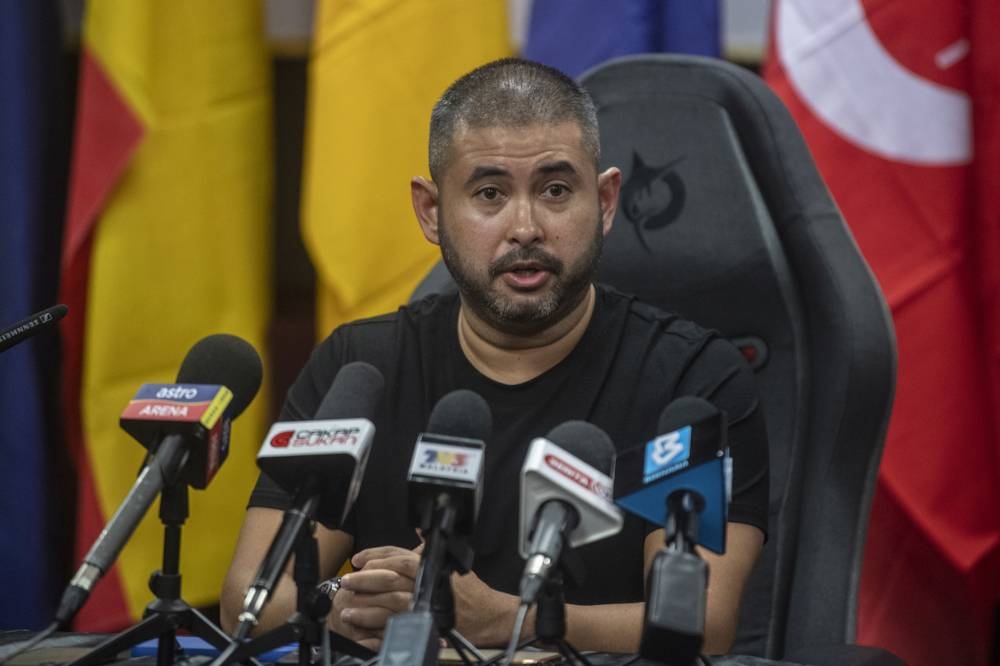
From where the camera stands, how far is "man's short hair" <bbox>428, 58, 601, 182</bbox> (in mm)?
1722

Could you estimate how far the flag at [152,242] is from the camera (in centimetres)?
263

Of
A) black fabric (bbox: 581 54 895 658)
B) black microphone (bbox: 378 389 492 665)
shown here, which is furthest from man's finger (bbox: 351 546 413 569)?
black fabric (bbox: 581 54 895 658)

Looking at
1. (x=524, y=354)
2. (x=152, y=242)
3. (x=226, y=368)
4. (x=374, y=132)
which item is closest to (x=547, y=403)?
(x=524, y=354)

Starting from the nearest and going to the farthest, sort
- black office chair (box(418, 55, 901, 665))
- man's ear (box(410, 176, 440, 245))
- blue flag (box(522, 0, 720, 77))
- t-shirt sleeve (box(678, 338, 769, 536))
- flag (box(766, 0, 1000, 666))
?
t-shirt sleeve (box(678, 338, 769, 536)) < black office chair (box(418, 55, 901, 665)) < man's ear (box(410, 176, 440, 245)) < flag (box(766, 0, 1000, 666)) < blue flag (box(522, 0, 720, 77))

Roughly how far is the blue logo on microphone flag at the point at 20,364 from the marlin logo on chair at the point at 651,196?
1383mm

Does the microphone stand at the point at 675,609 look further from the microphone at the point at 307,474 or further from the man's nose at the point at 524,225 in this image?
the man's nose at the point at 524,225

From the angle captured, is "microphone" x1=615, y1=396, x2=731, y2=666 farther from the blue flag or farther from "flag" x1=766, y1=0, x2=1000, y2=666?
the blue flag

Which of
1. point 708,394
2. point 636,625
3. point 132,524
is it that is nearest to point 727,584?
point 636,625

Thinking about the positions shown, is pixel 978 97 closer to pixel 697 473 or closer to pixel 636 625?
pixel 636 625

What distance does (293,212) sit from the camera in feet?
10.4

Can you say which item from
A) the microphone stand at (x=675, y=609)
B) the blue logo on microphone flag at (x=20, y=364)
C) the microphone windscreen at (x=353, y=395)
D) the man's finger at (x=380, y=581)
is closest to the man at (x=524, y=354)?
the man's finger at (x=380, y=581)

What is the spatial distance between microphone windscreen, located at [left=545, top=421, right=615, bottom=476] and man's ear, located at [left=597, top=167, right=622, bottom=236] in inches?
31.6

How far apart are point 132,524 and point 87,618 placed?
72.2 inches

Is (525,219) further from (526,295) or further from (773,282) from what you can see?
(773,282)
